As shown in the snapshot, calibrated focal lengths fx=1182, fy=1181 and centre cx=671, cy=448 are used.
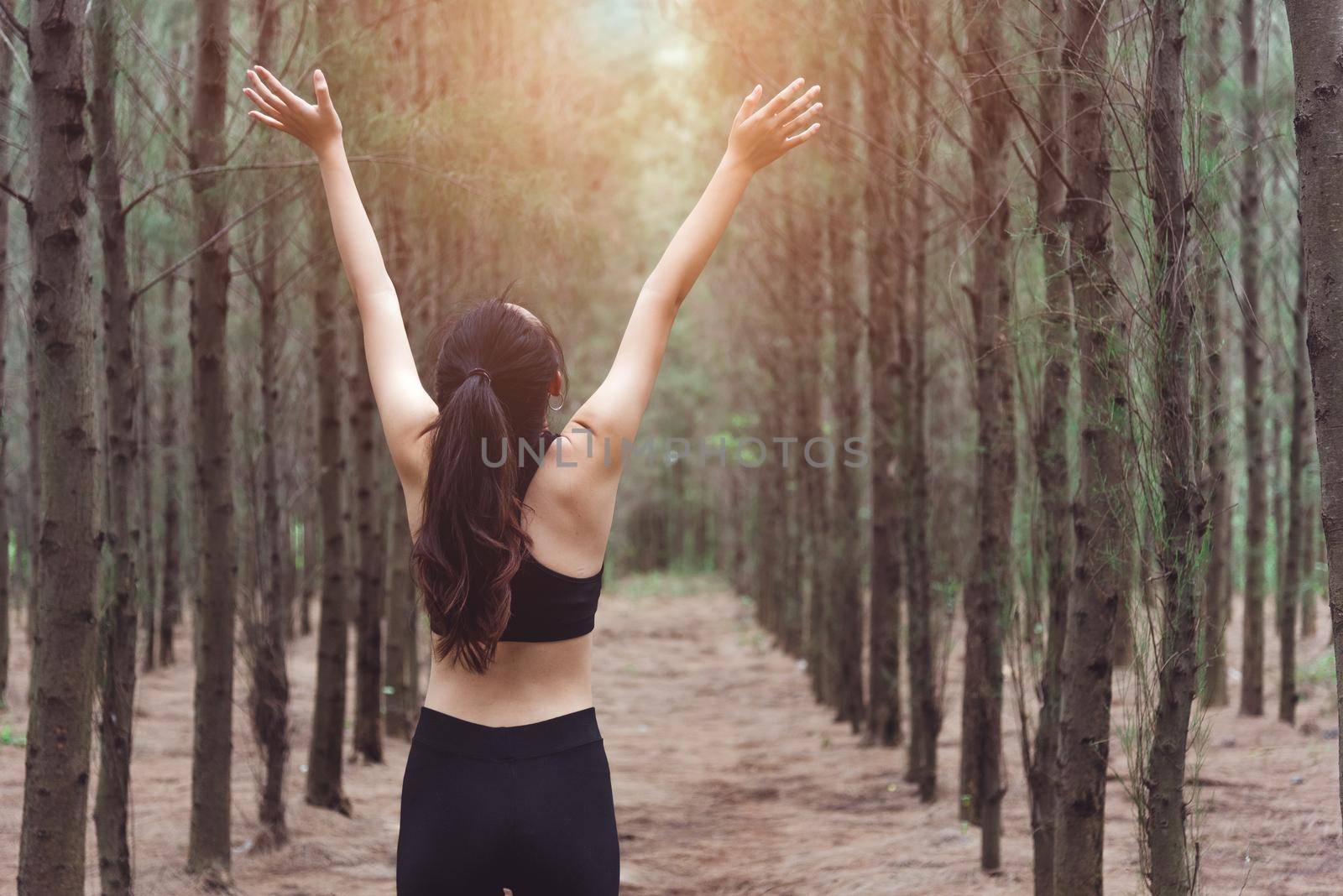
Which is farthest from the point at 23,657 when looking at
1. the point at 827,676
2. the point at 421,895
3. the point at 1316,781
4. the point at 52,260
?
the point at 421,895

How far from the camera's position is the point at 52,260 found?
10.9 ft

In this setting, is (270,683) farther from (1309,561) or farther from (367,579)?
(1309,561)

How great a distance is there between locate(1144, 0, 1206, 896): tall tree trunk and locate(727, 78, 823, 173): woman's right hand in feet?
4.67

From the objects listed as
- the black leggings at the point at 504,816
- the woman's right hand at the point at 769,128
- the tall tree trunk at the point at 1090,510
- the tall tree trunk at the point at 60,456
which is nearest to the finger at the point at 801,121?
the woman's right hand at the point at 769,128

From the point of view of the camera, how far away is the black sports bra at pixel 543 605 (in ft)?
6.09

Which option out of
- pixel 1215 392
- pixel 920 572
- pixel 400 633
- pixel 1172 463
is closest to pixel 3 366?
pixel 400 633

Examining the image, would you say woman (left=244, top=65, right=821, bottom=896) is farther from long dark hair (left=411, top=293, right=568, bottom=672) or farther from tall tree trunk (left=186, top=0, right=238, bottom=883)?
tall tree trunk (left=186, top=0, right=238, bottom=883)

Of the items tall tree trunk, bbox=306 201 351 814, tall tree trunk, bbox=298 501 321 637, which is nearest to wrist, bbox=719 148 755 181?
tall tree trunk, bbox=306 201 351 814

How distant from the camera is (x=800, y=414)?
13438mm

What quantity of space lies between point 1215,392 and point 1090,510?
54 cm

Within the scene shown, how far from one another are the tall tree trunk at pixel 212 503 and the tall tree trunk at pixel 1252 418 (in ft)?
23.9

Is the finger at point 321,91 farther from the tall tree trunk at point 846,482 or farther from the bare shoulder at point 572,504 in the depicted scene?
the tall tree trunk at point 846,482

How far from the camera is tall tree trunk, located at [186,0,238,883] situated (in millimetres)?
5660

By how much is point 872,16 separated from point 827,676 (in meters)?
7.91
